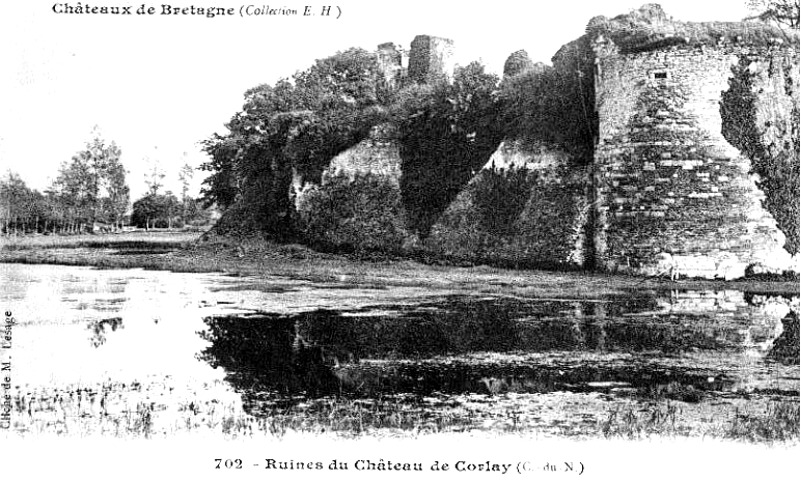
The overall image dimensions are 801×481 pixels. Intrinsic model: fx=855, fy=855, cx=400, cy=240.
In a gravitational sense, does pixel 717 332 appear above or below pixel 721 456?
above

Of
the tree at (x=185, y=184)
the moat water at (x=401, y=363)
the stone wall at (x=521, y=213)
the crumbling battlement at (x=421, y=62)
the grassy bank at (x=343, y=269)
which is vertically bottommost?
the moat water at (x=401, y=363)

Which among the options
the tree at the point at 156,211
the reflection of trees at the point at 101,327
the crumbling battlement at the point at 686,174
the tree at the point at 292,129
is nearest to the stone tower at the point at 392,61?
the tree at the point at 292,129

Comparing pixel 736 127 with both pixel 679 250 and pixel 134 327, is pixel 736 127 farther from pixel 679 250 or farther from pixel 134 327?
pixel 134 327

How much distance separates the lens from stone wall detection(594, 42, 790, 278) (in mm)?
15719

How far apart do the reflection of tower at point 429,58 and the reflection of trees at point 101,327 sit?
17131mm

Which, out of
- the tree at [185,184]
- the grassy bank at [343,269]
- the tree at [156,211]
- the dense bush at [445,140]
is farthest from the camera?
the tree at [156,211]

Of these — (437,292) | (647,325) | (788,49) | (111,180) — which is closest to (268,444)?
(647,325)

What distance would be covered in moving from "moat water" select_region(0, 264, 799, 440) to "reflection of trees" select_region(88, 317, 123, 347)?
26 millimetres

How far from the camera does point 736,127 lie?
16.2 meters

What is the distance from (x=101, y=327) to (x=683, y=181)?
35.0ft

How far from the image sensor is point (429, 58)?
2792 centimetres

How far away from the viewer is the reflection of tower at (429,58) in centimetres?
2750

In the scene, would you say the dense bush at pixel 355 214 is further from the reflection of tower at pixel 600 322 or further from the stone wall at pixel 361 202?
the reflection of tower at pixel 600 322

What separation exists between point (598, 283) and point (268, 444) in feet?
29.7
